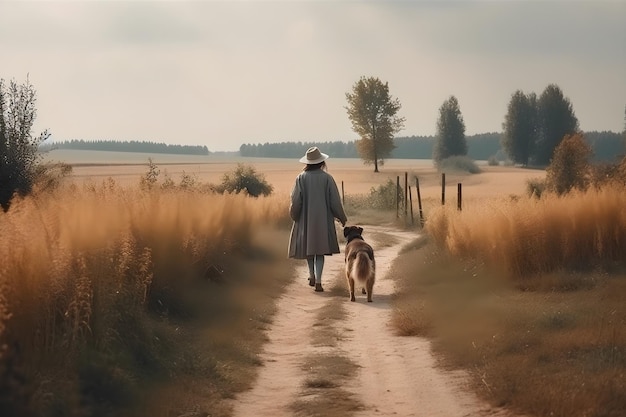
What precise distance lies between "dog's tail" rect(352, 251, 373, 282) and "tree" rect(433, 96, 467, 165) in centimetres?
9709

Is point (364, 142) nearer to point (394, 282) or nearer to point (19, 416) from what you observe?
point (394, 282)

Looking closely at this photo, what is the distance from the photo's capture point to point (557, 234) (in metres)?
14.1

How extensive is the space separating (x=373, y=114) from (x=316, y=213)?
241 ft

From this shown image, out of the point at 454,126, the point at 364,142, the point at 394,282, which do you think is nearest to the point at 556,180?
the point at 394,282

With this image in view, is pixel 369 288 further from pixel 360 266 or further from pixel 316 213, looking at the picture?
pixel 316 213

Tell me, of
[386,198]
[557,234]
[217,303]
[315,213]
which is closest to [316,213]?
[315,213]

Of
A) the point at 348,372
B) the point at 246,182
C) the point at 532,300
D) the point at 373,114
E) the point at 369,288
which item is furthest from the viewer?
the point at 373,114

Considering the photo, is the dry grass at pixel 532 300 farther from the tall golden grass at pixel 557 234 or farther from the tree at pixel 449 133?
the tree at pixel 449 133

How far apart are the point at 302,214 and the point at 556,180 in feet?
66.9

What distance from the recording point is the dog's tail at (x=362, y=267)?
13.6m

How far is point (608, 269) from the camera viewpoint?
44.3 ft

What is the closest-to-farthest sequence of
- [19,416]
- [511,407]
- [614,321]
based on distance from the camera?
[19,416] → [511,407] → [614,321]

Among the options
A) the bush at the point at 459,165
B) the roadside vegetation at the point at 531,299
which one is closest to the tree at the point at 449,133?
the bush at the point at 459,165

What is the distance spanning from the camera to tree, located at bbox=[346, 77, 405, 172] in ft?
286
